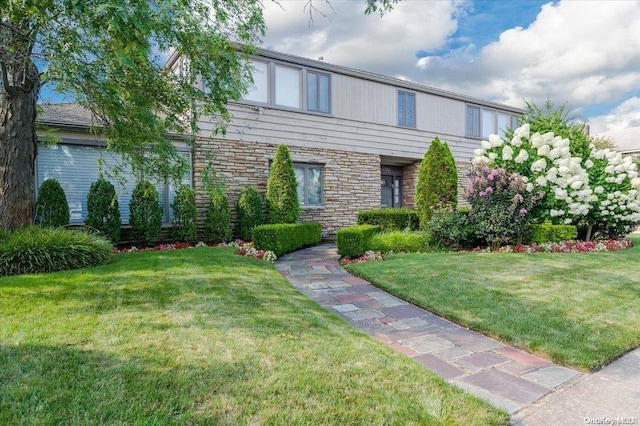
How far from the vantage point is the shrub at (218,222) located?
923cm

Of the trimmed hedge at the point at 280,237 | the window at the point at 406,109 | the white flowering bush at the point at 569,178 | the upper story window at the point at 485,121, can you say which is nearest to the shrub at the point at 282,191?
the trimmed hedge at the point at 280,237

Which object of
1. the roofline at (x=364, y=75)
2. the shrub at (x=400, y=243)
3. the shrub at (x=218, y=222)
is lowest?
the shrub at (x=400, y=243)

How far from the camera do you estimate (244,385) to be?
2330 mm

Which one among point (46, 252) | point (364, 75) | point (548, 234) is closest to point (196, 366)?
point (46, 252)

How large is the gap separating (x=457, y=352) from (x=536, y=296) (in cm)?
195

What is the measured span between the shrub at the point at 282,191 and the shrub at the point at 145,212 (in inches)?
109

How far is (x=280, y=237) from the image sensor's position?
7.80 meters

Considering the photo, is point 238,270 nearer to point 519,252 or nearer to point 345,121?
point 519,252

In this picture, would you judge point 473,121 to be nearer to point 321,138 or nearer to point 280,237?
point 321,138

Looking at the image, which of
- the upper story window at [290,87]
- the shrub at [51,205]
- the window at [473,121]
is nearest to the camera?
the shrub at [51,205]

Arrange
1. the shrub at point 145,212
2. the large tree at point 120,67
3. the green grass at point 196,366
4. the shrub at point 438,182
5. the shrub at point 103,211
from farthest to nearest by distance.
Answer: the shrub at point 438,182, the shrub at point 145,212, the shrub at point 103,211, the large tree at point 120,67, the green grass at point 196,366

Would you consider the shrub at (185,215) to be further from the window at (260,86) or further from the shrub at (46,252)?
the window at (260,86)

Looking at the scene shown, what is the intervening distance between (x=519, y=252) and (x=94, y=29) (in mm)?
8188

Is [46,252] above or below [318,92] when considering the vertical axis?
below
